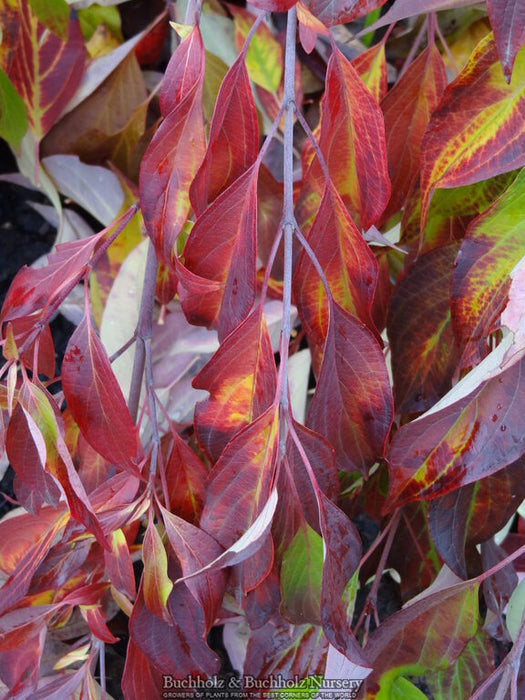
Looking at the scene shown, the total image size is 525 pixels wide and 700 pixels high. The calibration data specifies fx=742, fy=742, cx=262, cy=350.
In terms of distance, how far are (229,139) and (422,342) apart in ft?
0.72

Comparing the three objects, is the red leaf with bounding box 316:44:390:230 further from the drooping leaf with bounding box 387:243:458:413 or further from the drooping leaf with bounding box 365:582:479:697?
the drooping leaf with bounding box 365:582:479:697

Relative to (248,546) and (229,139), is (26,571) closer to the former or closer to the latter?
(248,546)

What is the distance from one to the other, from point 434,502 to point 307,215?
24 centimetres

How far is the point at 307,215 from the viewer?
583mm

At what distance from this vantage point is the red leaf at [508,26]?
410mm

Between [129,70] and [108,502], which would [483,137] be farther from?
[129,70]

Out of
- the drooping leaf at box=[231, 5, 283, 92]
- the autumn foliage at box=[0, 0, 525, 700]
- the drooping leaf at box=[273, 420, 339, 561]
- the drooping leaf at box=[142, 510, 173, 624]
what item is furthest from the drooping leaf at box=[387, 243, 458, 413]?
the drooping leaf at box=[231, 5, 283, 92]

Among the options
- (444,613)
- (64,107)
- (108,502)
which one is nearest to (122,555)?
(108,502)

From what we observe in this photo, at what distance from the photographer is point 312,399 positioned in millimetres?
563

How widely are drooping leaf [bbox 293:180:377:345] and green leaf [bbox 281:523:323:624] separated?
15cm

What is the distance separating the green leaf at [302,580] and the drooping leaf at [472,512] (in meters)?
0.10

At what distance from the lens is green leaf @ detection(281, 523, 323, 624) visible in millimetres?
546

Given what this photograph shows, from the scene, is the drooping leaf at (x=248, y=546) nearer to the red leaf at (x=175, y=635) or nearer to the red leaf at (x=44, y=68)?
the red leaf at (x=175, y=635)

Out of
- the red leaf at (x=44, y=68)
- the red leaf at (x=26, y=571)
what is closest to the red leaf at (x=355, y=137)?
the red leaf at (x=26, y=571)
